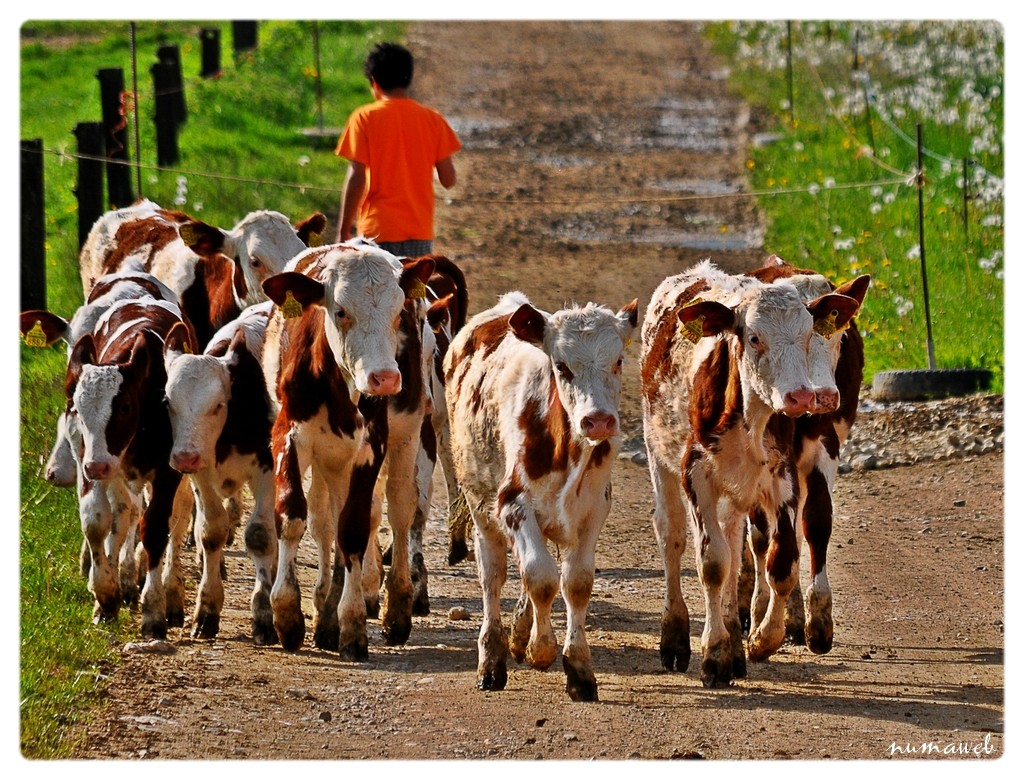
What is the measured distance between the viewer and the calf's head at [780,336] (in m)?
→ 7.98

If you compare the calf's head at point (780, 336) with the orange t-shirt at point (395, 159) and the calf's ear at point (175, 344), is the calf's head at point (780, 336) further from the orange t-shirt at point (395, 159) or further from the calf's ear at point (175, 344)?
the orange t-shirt at point (395, 159)

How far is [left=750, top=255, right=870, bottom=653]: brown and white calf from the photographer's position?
868cm

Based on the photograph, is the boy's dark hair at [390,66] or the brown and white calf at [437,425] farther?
the boy's dark hair at [390,66]

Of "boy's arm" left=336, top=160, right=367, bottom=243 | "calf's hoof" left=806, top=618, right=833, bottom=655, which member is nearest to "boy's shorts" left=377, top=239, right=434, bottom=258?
"boy's arm" left=336, top=160, right=367, bottom=243

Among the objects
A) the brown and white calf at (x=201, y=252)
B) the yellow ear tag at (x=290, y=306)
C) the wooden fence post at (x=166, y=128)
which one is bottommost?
the yellow ear tag at (x=290, y=306)

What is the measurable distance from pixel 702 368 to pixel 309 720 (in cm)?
262

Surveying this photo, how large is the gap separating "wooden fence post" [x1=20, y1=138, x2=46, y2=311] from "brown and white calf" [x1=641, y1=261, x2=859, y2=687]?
6.60m

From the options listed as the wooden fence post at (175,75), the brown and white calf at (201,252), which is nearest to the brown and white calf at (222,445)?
the brown and white calf at (201,252)

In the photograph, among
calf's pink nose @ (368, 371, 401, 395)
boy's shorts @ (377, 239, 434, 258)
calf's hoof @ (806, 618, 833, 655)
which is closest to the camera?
calf's pink nose @ (368, 371, 401, 395)

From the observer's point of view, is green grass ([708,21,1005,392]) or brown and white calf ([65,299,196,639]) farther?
green grass ([708,21,1005,392])

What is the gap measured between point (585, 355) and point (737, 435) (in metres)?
1.01

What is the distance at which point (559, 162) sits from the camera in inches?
897

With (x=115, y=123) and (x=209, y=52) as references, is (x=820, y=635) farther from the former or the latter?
(x=209, y=52)

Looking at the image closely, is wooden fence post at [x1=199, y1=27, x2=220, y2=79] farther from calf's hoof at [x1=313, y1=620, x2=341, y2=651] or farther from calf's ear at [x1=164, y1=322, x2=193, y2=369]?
calf's hoof at [x1=313, y1=620, x2=341, y2=651]
